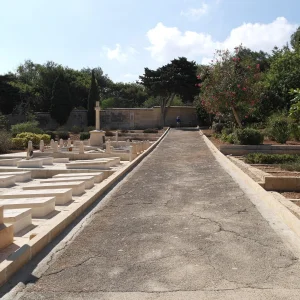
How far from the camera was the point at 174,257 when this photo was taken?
15.6ft

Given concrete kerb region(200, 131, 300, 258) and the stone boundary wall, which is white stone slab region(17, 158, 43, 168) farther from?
concrete kerb region(200, 131, 300, 258)

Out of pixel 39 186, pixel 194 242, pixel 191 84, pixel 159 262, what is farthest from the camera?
pixel 191 84

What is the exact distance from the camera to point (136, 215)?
7.04 metres

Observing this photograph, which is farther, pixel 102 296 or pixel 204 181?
pixel 204 181

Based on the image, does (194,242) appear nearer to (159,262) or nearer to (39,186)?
(159,262)

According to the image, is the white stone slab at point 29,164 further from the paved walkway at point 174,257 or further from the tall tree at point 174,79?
the tall tree at point 174,79

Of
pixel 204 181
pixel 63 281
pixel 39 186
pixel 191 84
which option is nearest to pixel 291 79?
Answer: pixel 191 84

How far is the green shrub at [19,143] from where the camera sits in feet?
90.2

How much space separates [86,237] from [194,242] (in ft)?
5.19

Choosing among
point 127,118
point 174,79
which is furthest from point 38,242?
point 127,118

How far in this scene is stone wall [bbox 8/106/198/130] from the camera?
47562 mm

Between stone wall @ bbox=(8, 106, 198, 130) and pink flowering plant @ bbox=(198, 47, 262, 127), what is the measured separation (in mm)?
20867

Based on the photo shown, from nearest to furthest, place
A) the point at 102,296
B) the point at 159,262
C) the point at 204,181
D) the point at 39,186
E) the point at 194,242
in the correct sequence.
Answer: the point at 102,296 < the point at 159,262 < the point at 194,242 < the point at 39,186 < the point at 204,181

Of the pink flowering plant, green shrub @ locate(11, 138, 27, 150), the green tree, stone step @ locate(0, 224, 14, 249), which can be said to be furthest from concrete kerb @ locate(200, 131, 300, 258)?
the green tree
